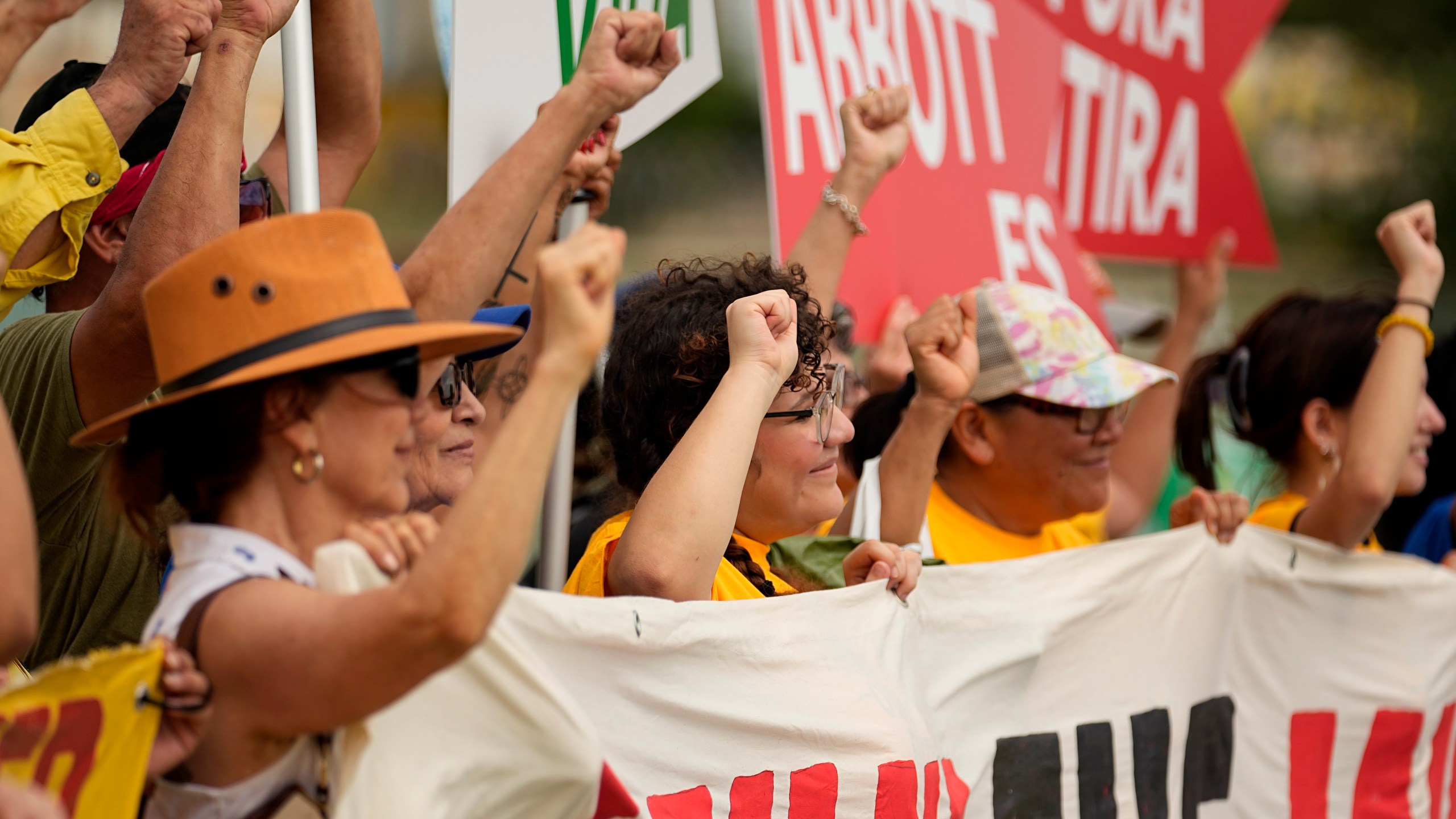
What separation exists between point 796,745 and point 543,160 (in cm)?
96

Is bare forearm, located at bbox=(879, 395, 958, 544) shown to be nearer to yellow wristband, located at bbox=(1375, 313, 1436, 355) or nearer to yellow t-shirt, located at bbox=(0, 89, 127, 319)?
yellow wristband, located at bbox=(1375, 313, 1436, 355)

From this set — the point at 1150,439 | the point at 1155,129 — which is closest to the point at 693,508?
the point at 1150,439

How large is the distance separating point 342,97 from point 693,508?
4.14ft

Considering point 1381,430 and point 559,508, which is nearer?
point 559,508

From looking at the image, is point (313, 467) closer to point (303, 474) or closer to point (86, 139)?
point (303, 474)

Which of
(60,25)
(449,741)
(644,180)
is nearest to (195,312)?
(449,741)

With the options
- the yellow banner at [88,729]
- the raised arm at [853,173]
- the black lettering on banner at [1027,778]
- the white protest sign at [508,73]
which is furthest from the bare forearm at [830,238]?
the yellow banner at [88,729]

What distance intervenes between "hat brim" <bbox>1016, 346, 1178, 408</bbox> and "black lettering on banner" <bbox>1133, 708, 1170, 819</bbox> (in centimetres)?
67

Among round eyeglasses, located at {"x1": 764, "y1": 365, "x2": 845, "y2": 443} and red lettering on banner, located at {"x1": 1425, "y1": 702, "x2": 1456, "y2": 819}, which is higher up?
round eyeglasses, located at {"x1": 764, "y1": 365, "x2": 845, "y2": 443}

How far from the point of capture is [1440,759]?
131 inches

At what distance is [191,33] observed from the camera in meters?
2.04

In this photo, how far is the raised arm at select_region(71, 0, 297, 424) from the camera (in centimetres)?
199

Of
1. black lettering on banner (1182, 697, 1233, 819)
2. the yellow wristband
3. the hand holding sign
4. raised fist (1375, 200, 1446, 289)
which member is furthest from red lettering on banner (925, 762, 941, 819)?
raised fist (1375, 200, 1446, 289)

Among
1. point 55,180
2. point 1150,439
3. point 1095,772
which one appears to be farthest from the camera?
point 1150,439
